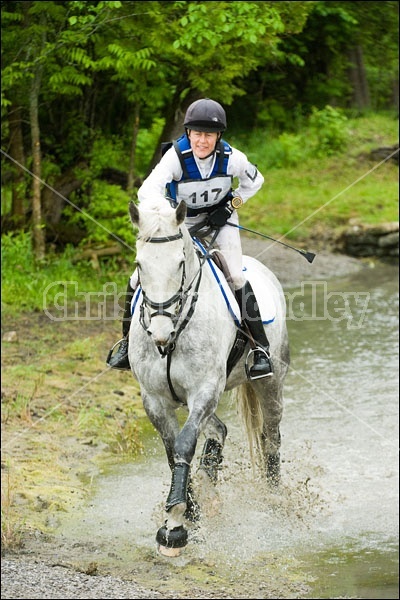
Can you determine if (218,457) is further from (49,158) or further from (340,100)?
(340,100)

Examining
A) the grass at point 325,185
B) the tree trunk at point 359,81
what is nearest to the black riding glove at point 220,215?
the grass at point 325,185

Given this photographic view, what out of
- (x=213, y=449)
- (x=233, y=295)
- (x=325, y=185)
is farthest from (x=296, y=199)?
(x=233, y=295)

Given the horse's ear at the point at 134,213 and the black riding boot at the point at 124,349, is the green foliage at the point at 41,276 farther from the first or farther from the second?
the horse's ear at the point at 134,213

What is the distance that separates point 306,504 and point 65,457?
2.70 m

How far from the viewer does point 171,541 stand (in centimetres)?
600

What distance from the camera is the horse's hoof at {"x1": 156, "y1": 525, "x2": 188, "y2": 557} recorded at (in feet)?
19.7

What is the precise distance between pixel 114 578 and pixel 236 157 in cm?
343

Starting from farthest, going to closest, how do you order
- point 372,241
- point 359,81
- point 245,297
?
point 359,81 → point 372,241 → point 245,297

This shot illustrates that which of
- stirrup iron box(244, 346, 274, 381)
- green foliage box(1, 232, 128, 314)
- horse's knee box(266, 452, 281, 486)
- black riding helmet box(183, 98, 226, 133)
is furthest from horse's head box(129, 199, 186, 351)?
green foliage box(1, 232, 128, 314)

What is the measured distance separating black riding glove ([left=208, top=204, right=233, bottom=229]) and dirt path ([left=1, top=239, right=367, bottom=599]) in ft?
9.49

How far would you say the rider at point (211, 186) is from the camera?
645 centimetres

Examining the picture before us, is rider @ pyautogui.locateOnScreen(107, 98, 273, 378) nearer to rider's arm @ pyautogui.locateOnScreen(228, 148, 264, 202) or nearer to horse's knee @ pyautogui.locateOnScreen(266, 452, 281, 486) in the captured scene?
rider's arm @ pyautogui.locateOnScreen(228, 148, 264, 202)

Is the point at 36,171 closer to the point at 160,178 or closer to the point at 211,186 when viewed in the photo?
the point at 211,186

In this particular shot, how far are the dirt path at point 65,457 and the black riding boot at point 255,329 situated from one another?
5.76ft
